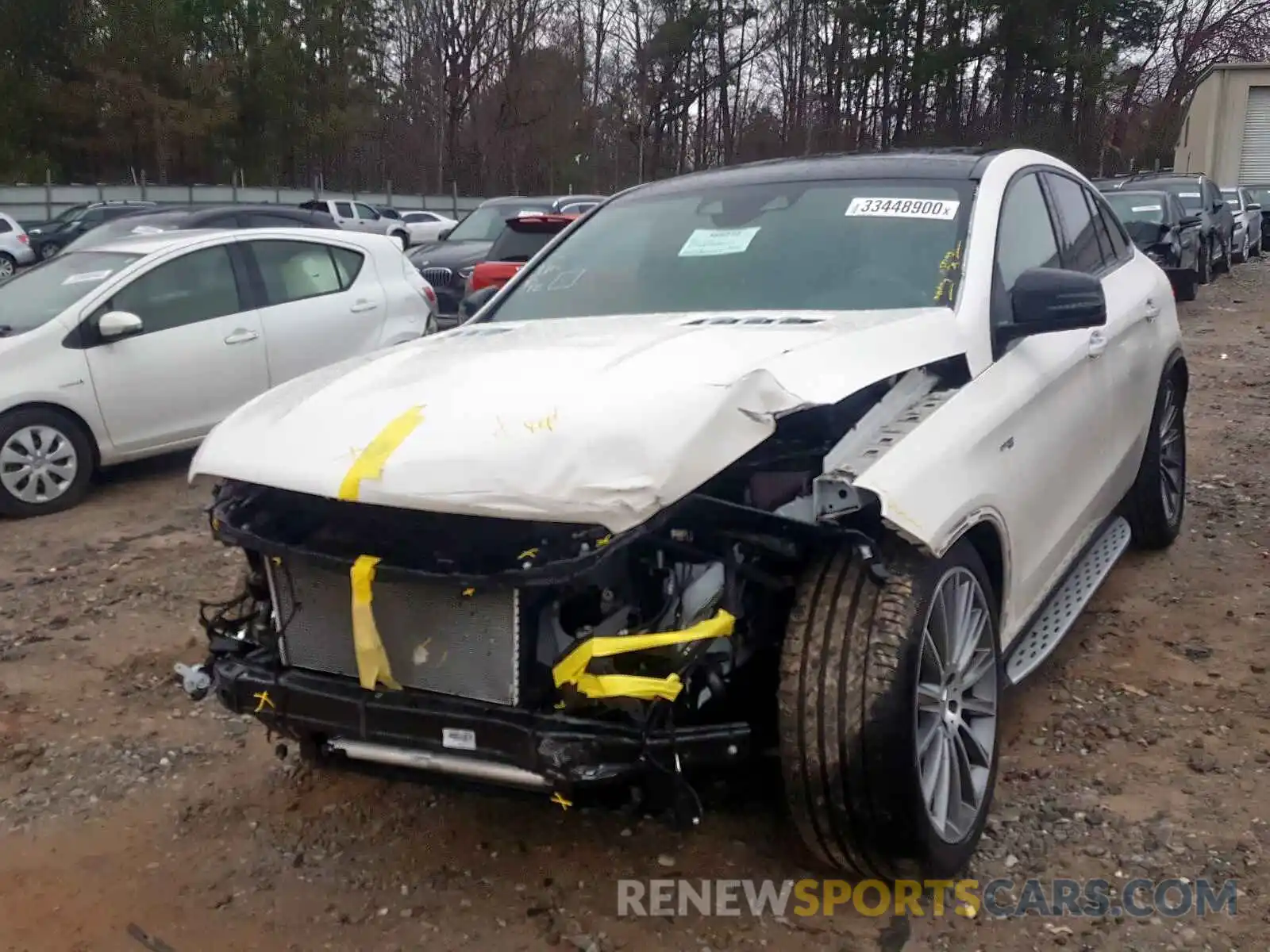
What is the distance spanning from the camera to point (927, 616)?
8.83 feet

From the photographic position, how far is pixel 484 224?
13.4m

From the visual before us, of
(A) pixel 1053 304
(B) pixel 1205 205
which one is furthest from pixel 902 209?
(B) pixel 1205 205

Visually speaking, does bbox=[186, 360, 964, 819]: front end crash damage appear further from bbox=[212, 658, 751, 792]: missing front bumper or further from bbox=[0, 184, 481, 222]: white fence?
bbox=[0, 184, 481, 222]: white fence

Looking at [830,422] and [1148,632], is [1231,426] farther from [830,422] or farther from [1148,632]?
[830,422]

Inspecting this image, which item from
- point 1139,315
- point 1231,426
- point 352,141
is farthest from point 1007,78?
point 1139,315

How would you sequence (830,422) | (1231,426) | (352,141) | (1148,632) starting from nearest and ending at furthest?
→ (830,422)
(1148,632)
(1231,426)
(352,141)

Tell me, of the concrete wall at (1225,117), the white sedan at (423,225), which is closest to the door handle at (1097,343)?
the white sedan at (423,225)

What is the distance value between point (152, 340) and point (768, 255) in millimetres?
4473

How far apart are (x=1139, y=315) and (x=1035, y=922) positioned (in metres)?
2.64

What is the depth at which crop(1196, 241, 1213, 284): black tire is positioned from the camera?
1545 cm

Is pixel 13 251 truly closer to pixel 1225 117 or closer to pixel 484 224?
pixel 484 224

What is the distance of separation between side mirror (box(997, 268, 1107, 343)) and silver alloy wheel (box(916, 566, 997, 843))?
0.84 metres

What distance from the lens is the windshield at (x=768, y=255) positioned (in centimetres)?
356

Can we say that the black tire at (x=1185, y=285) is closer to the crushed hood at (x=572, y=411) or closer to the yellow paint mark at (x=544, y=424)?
the crushed hood at (x=572, y=411)
